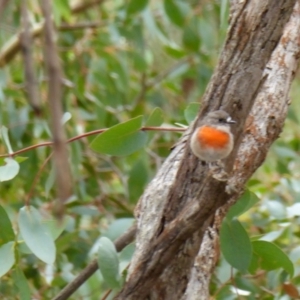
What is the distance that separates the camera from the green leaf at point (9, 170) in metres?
1.26

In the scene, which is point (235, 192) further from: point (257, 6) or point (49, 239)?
point (49, 239)

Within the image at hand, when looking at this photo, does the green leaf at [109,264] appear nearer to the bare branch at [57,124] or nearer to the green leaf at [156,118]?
the green leaf at [156,118]

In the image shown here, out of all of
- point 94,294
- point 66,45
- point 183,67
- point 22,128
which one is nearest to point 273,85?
point 94,294

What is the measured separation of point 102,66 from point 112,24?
0.16m

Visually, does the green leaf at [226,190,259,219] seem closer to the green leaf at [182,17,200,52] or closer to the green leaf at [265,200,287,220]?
the green leaf at [265,200,287,220]

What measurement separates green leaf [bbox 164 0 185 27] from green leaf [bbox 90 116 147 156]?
42.2 inches

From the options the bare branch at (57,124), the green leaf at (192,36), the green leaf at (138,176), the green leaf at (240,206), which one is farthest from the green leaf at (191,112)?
the green leaf at (192,36)

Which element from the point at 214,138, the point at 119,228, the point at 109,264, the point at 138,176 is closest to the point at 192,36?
the point at 138,176

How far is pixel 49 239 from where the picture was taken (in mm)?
1326

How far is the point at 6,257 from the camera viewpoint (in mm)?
1332

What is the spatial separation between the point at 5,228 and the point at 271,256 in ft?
1.89

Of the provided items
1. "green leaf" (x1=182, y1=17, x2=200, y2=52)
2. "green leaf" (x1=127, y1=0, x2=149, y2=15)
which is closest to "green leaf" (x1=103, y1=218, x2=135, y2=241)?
"green leaf" (x1=127, y1=0, x2=149, y2=15)

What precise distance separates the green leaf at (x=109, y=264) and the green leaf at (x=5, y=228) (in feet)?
0.64

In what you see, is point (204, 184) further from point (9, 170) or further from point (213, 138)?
point (9, 170)
